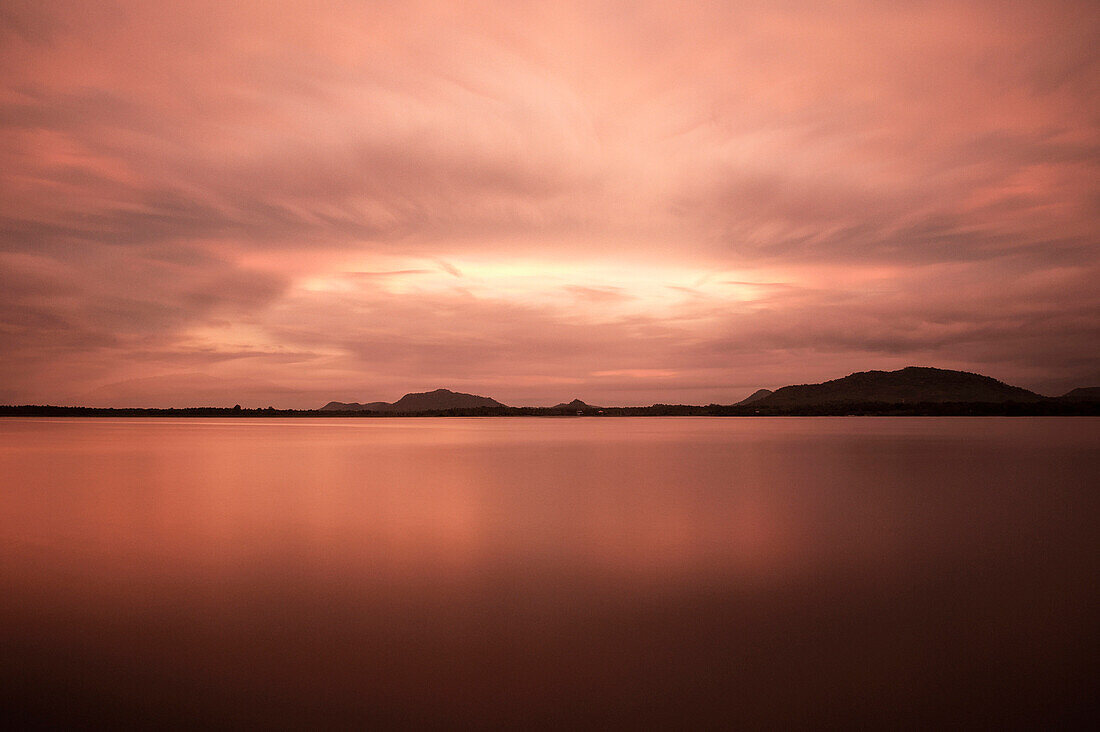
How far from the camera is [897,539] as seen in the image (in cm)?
1268

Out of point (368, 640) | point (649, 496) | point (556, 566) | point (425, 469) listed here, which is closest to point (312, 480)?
point (425, 469)

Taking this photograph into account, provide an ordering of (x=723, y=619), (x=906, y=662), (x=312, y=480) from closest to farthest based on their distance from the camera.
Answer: (x=906, y=662) < (x=723, y=619) < (x=312, y=480)

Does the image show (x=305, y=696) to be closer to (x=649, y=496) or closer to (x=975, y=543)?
(x=975, y=543)

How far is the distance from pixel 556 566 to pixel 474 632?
3492 millimetres

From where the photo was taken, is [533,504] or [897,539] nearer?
[897,539]

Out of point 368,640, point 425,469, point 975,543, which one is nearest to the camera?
point 368,640

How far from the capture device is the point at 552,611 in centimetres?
827

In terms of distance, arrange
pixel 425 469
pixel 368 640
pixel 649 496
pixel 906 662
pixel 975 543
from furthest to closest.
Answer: pixel 425 469, pixel 649 496, pixel 975 543, pixel 368 640, pixel 906 662

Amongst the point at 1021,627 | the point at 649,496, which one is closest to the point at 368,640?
the point at 1021,627

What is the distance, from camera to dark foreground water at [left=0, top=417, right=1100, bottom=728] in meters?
5.59

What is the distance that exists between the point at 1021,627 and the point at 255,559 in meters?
11.1

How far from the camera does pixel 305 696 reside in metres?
5.71

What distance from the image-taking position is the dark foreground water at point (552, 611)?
559 cm

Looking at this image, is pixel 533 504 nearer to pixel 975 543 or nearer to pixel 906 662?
pixel 975 543
